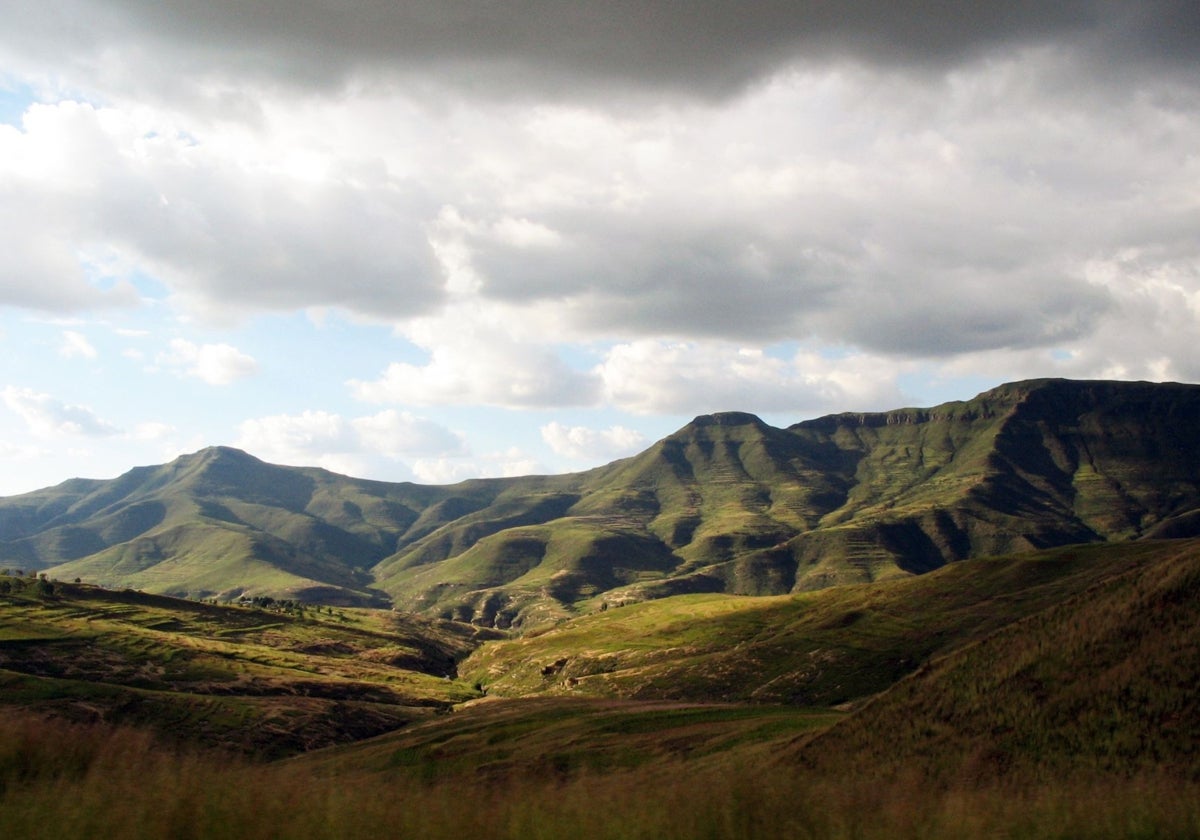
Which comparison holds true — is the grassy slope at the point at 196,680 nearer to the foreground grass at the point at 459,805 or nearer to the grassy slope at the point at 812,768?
the grassy slope at the point at 812,768

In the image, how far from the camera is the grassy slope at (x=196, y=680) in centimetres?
10275

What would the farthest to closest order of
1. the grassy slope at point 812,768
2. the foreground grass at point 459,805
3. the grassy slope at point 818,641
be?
1. the grassy slope at point 818,641
2. the grassy slope at point 812,768
3. the foreground grass at point 459,805

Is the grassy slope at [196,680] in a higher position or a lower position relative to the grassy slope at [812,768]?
lower

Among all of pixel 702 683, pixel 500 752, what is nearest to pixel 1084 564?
pixel 702 683

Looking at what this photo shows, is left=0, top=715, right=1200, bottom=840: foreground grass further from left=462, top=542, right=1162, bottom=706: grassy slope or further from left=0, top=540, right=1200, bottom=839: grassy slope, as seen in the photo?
left=462, top=542, right=1162, bottom=706: grassy slope

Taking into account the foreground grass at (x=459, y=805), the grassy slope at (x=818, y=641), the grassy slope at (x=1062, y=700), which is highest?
the foreground grass at (x=459, y=805)

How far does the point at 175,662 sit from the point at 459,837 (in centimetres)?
16027

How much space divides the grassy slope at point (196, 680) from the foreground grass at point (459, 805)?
6238 cm

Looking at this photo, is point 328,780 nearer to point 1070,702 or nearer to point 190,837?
point 190,837

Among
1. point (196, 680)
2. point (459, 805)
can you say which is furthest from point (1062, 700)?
point (196, 680)

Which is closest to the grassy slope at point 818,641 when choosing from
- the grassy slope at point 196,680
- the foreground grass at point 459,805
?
the grassy slope at point 196,680

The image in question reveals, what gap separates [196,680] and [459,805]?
148185 mm

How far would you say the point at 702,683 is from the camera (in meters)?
138

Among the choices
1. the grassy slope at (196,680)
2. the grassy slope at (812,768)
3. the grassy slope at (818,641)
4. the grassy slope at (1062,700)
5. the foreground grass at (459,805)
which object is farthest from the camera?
the grassy slope at (818,641)
